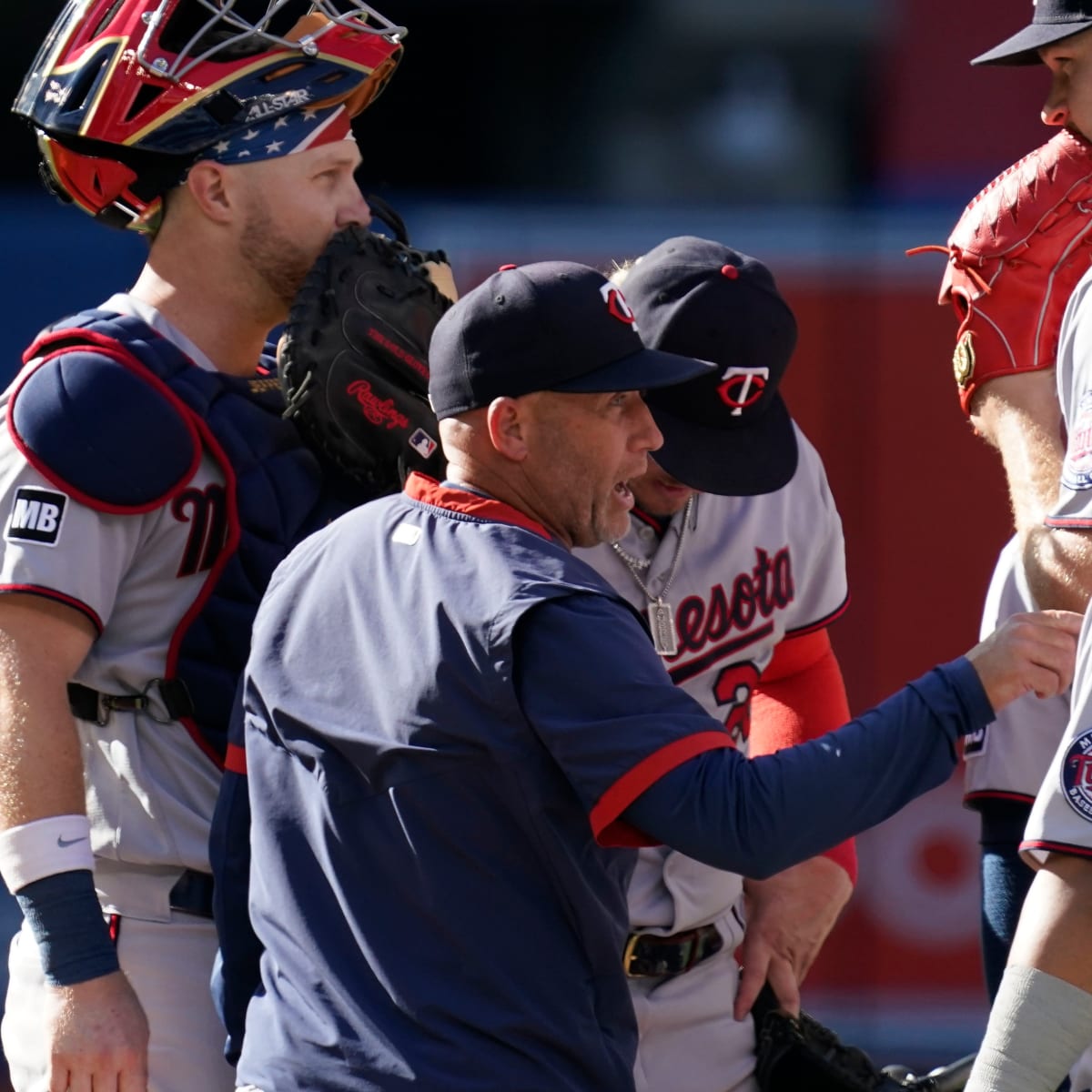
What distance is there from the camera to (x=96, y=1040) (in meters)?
2.35

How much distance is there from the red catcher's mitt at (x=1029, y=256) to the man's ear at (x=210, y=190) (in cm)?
103

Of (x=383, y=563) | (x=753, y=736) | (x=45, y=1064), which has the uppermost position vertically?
(x=383, y=563)

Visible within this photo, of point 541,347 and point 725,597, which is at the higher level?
point 541,347

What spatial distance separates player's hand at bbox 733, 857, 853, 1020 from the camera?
2834 mm

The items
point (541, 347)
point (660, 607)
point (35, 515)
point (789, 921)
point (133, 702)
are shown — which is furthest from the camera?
point (789, 921)

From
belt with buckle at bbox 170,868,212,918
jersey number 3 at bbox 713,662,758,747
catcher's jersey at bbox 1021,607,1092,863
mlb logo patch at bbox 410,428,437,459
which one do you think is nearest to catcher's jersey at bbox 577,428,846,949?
jersey number 3 at bbox 713,662,758,747

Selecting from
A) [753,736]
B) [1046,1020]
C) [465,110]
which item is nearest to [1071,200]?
[753,736]

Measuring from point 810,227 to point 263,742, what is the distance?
3.52m

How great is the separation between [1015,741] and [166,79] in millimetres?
1487

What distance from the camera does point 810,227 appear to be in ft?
17.7

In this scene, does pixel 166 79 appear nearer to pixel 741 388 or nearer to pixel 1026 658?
pixel 741 388

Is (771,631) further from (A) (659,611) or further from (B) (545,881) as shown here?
(B) (545,881)

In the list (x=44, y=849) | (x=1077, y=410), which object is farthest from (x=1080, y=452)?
(x=44, y=849)

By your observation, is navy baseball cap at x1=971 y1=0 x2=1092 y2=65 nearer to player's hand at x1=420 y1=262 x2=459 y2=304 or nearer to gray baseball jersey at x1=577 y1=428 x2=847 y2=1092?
gray baseball jersey at x1=577 y1=428 x2=847 y2=1092
